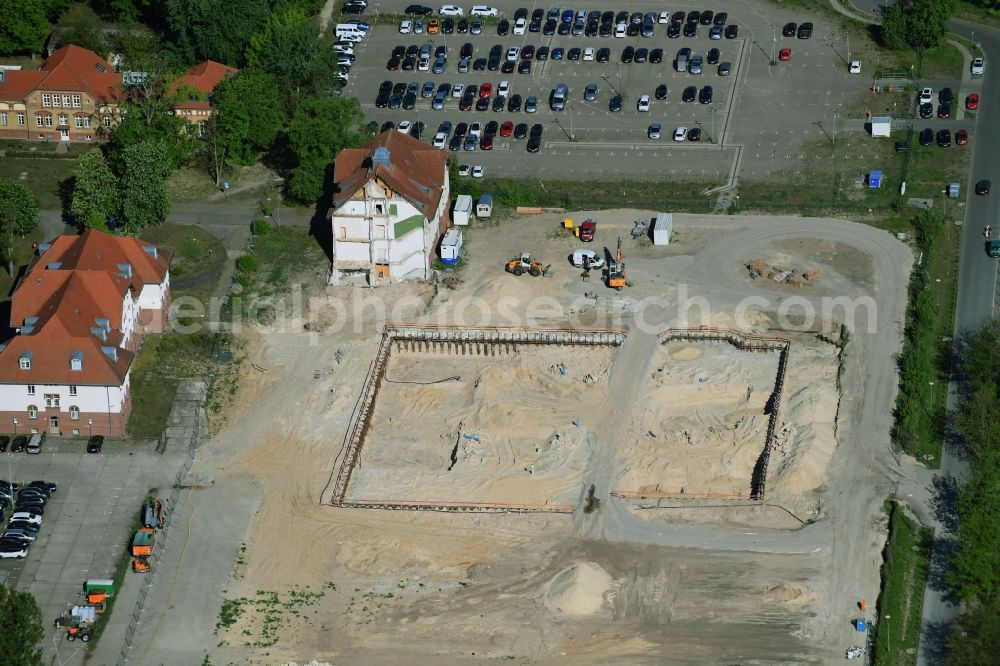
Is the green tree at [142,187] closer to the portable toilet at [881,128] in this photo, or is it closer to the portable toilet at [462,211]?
the portable toilet at [462,211]

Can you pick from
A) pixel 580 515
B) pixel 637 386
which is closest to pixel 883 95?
pixel 637 386

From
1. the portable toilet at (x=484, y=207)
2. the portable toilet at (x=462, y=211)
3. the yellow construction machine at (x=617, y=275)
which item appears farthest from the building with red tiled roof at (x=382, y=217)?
the yellow construction machine at (x=617, y=275)

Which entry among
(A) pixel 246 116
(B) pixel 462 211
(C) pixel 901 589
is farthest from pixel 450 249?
(C) pixel 901 589

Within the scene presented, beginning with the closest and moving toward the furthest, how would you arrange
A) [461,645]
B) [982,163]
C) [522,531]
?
[461,645] < [522,531] < [982,163]

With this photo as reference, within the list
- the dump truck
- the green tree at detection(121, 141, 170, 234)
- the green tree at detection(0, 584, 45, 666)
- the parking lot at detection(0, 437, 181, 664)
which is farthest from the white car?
the green tree at detection(0, 584, 45, 666)

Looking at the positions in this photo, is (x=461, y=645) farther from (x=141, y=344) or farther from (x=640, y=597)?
(x=141, y=344)

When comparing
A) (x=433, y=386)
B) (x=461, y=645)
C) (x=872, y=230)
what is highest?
(x=872, y=230)

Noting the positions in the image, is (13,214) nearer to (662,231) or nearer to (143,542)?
(143,542)
